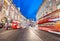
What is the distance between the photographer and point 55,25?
40625 mm

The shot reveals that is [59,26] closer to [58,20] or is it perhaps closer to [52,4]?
[58,20]

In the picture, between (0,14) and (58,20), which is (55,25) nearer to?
(58,20)

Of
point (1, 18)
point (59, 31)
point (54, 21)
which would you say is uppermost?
point (1, 18)

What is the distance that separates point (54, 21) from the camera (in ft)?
136

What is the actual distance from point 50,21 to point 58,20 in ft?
16.7

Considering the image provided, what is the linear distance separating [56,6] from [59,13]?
3340cm

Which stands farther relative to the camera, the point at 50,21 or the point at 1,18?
the point at 1,18

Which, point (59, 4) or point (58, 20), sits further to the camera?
A: point (59, 4)

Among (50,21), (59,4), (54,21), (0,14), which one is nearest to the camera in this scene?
(54,21)

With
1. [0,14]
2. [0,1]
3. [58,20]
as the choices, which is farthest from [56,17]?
[0,14]

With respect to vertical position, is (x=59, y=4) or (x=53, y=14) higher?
(x=59, y=4)

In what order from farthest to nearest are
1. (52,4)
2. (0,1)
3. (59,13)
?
(52,4) < (0,1) < (59,13)

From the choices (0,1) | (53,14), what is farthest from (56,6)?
(53,14)

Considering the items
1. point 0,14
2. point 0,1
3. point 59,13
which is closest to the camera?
point 59,13
